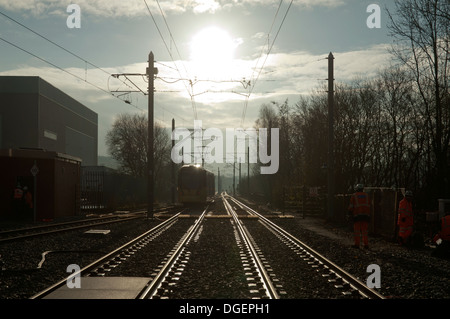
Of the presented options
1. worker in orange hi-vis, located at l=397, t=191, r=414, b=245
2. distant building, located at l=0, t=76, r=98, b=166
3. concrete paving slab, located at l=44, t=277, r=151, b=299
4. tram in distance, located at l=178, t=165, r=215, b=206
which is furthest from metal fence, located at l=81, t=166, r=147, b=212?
concrete paving slab, located at l=44, t=277, r=151, b=299

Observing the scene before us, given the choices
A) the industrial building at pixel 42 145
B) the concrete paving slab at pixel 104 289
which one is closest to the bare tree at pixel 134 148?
the industrial building at pixel 42 145

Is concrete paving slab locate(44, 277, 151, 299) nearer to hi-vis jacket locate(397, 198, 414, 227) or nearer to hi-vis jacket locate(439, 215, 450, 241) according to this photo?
hi-vis jacket locate(439, 215, 450, 241)

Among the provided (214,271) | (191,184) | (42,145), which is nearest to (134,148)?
(42,145)

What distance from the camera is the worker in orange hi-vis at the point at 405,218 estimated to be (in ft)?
45.7

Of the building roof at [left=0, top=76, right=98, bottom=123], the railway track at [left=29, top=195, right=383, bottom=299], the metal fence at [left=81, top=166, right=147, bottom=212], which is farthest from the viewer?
the building roof at [left=0, top=76, right=98, bottom=123]

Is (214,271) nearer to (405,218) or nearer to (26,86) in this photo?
(405,218)

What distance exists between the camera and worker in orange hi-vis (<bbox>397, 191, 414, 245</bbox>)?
13.9 metres

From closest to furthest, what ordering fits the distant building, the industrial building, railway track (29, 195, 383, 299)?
railway track (29, 195, 383, 299) → the industrial building → the distant building

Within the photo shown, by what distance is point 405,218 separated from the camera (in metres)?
14.1

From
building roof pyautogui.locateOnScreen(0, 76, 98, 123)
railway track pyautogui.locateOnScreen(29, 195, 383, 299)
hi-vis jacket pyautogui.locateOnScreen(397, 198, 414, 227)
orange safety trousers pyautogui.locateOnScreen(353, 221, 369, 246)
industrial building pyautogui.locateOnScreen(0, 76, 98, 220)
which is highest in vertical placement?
building roof pyautogui.locateOnScreen(0, 76, 98, 123)

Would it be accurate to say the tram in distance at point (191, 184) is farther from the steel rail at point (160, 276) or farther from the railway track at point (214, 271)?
the steel rail at point (160, 276)
